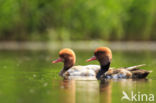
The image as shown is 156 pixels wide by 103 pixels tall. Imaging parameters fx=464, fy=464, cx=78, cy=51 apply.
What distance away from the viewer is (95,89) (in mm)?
9016

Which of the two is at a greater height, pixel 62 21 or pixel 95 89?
pixel 62 21

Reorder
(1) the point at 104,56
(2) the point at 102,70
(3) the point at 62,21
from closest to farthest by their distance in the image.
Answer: (2) the point at 102,70, (1) the point at 104,56, (3) the point at 62,21

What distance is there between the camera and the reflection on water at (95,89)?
25.3ft

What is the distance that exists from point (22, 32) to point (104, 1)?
9623 mm

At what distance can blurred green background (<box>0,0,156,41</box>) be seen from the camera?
38.5m

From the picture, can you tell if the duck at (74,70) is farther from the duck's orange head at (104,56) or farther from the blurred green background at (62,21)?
the blurred green background at (62,21)

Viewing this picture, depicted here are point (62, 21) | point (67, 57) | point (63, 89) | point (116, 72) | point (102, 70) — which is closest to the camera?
point (63, 89)

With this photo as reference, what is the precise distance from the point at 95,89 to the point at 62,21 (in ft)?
103

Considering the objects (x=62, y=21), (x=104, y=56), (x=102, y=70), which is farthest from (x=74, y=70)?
(x=62, y=21)

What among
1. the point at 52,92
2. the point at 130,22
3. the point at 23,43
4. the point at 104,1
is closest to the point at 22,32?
the point at 23,43

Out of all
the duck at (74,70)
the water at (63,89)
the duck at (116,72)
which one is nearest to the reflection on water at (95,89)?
the water at (63,89)

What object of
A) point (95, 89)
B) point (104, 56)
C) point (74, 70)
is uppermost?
point (104, 56)

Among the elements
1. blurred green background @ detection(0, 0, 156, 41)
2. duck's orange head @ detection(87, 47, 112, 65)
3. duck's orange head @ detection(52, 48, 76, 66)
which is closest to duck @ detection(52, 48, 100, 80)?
duck's orange head @ detection(52, 48, 76, 66)

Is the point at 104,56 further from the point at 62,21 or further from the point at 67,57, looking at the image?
the point at 62,21
